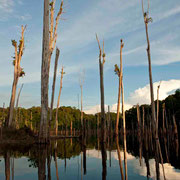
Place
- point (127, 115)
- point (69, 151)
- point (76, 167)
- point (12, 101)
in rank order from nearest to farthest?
point (76, 167)
point (69, 151)
point (12, 101)
point (127, 115)

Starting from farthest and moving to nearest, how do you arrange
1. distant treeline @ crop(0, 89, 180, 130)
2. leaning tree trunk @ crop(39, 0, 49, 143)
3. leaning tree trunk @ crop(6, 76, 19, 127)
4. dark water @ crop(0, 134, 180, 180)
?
distant treeline @ crop(0, 89, 180, 130) → leaning tree trunk @ crop(6, 76, 19, 127) → leaning tree trunk @ crop(39, 0, 49, 143) → dark water @ crop(0, 134, 180, 180)

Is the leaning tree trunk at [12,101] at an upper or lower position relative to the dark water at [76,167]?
upper

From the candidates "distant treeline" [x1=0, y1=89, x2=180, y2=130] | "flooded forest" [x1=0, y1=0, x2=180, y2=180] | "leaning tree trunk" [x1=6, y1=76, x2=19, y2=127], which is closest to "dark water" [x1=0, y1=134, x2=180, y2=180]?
"flooded forest" [x1=0, y1=0, x2=180, y2=180]

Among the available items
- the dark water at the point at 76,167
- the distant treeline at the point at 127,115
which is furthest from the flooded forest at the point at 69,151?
the distant treeline at the point at 127,115

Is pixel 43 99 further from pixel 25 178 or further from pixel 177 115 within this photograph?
pixel 177 115

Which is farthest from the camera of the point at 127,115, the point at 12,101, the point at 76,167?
the point at 127,115

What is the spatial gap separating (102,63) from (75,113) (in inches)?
2054

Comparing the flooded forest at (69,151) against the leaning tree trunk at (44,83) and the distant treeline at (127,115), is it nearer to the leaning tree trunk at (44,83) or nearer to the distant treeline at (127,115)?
the leaning tree trunk at (44,83)

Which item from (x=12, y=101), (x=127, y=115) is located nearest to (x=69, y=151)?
(x=12, y=101)

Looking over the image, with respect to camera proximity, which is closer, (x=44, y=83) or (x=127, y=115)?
(x=44, y=83)

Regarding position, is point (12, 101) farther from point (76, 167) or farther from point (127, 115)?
point (127, 115)

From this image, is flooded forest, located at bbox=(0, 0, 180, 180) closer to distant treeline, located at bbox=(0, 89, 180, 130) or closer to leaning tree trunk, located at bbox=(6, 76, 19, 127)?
leaning tree trunk, located at bbox=(6, 76, 19, 127)

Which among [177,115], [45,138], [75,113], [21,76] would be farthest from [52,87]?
[75,113]

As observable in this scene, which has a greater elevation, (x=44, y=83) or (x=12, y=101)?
(x=44, y=83)
